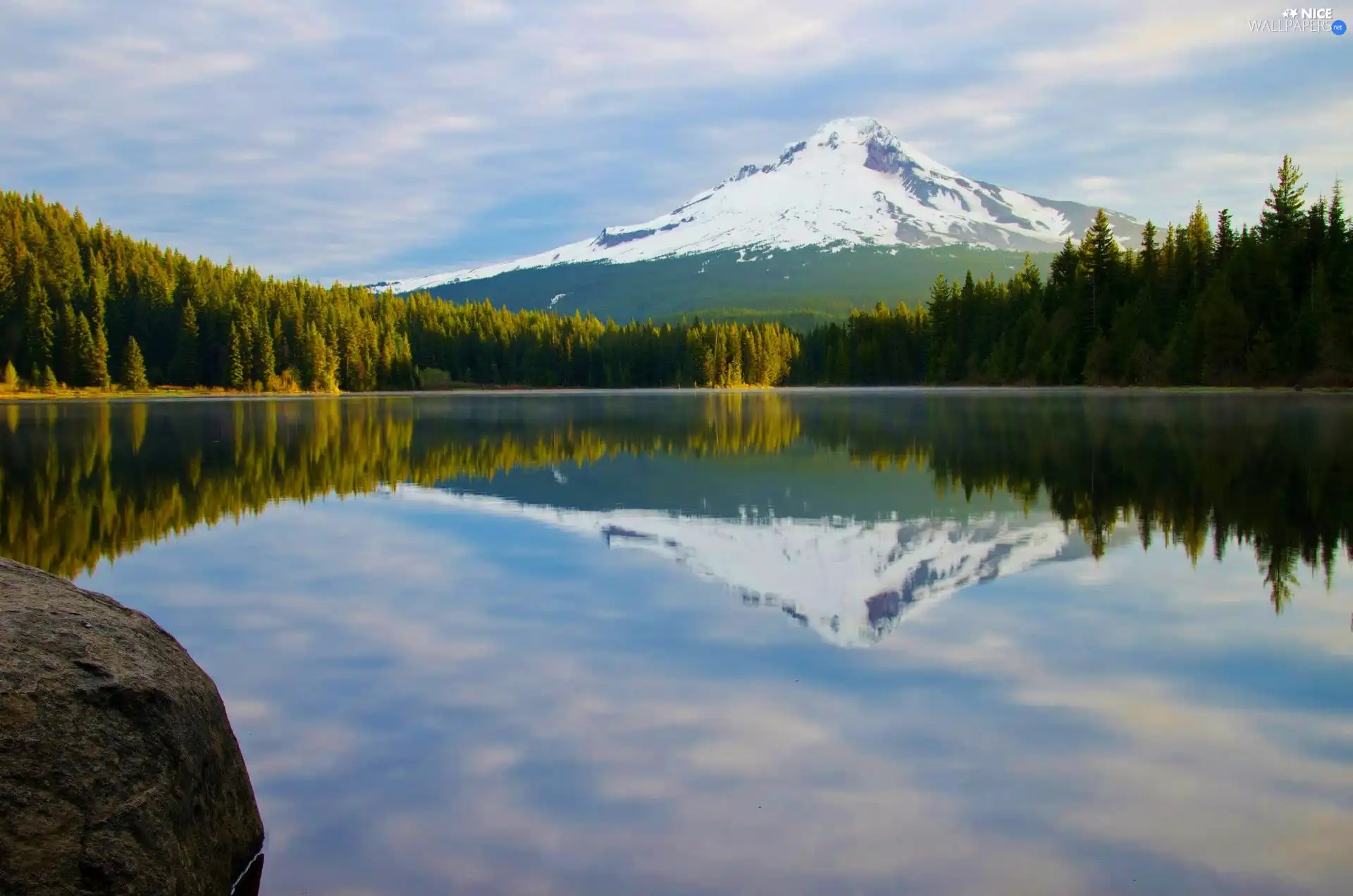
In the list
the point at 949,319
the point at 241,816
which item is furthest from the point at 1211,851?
the point at 949,319

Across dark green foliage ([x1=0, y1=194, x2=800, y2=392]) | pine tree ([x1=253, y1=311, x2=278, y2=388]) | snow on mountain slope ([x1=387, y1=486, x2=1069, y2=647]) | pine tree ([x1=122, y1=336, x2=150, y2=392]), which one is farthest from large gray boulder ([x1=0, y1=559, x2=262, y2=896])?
pine tree ([x1=253, y1=311, x2=278, y2=388])

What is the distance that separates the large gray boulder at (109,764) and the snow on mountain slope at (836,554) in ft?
16.2

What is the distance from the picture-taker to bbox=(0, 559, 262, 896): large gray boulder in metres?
4.02

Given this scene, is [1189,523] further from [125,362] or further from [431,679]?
[125,362]

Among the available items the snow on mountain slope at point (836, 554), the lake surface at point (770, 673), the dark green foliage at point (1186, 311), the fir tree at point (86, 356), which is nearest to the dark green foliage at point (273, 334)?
the fir tree at point (86, 356)

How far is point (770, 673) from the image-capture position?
25.4ft

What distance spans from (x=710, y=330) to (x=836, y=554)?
6354 inches

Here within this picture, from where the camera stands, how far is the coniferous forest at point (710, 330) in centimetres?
7138

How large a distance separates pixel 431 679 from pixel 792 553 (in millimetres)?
5656

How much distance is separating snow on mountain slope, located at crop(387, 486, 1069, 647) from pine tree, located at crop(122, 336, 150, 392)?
118354 millimetres

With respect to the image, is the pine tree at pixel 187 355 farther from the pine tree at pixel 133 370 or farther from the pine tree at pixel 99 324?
the pine tree at pixel 99 324

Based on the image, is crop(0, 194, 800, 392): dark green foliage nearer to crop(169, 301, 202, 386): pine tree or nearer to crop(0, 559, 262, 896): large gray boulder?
crop(169, 301, 202, 386): pine tree

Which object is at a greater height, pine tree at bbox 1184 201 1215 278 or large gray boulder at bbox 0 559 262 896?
pine tree at bbox 1184 201 1215 278

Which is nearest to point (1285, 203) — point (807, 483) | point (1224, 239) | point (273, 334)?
point (1224, 239)
